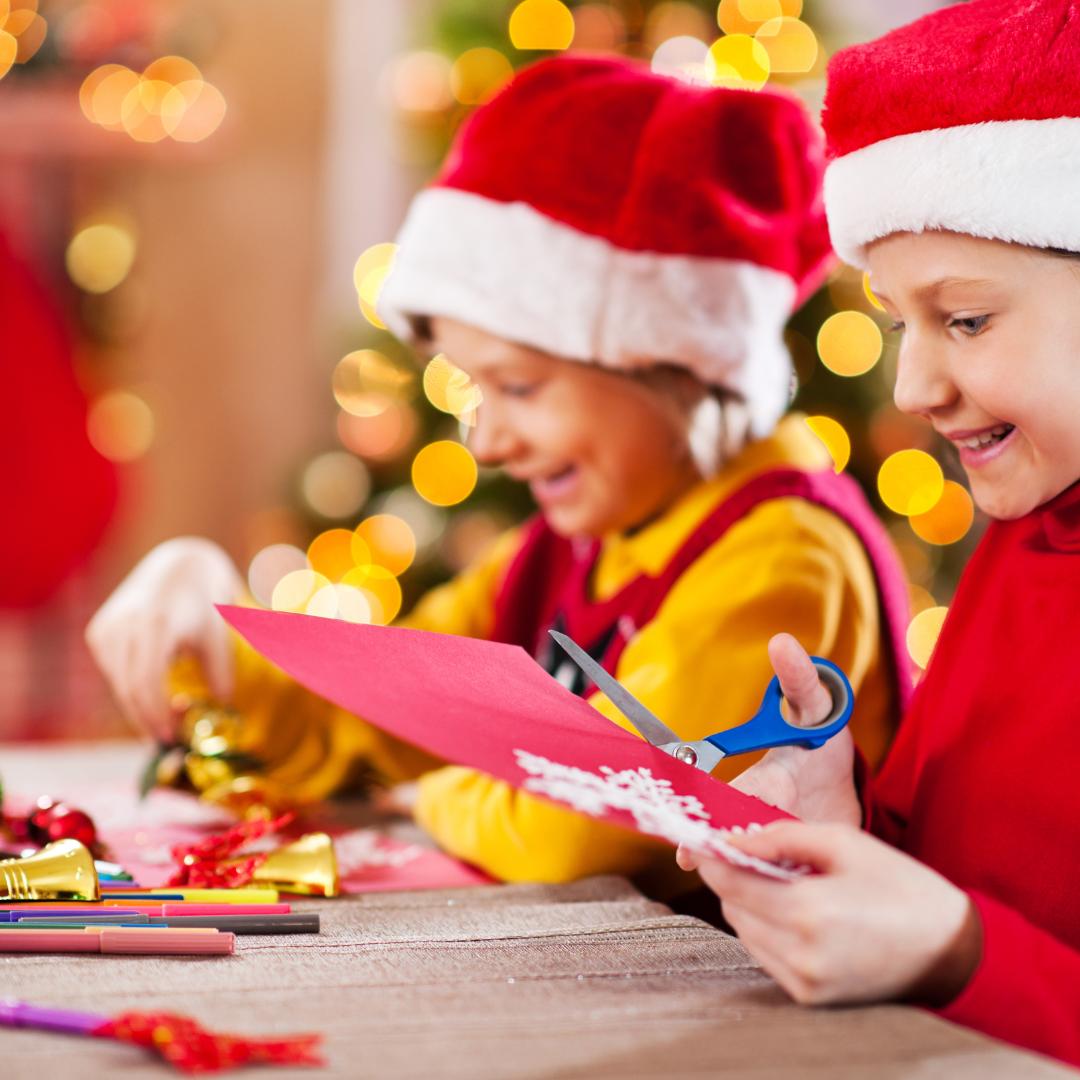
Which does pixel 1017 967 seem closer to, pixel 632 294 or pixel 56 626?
pixel 632 294

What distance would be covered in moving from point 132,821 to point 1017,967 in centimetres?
64

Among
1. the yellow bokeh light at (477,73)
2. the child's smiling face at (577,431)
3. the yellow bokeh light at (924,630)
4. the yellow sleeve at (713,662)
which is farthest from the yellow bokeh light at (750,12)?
the yellow sleeve at (713,662)

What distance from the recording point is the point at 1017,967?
1.86 feet

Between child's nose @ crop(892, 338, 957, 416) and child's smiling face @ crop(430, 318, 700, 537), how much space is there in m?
0.33

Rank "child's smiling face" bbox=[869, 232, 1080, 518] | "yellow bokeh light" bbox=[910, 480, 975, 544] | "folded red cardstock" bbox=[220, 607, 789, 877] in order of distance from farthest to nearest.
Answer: "yellow bokeh light" bbox=[910, 480, 975, 544] → "child's smiling face" bbox=[869, 232, 1080, 518] → "folded red cardstock" bbox=[220, 607, 789, 877]

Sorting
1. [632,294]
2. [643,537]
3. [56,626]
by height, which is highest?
[632,294]

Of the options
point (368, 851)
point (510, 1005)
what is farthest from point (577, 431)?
point (510, 1005)

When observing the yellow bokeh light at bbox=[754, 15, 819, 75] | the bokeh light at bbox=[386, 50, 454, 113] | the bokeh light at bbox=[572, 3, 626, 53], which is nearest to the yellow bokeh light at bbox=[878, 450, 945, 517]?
the yellow bokeh light at bbox=[754, 15, 819, 75]

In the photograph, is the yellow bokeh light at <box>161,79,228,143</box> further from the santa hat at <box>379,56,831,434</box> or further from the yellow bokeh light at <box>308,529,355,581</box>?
the santa hat at <box>379,56,831,434</box>

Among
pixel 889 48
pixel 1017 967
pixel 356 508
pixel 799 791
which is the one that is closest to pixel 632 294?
pixel 889 48

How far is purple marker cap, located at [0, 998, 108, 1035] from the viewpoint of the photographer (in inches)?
20.4

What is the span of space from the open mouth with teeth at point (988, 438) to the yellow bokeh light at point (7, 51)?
2511mm

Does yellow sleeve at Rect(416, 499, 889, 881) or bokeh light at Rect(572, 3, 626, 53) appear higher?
bokeh light at Rect(572, 3, 626, 53)

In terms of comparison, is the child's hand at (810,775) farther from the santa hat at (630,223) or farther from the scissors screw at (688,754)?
the santa hat at (630,223)
